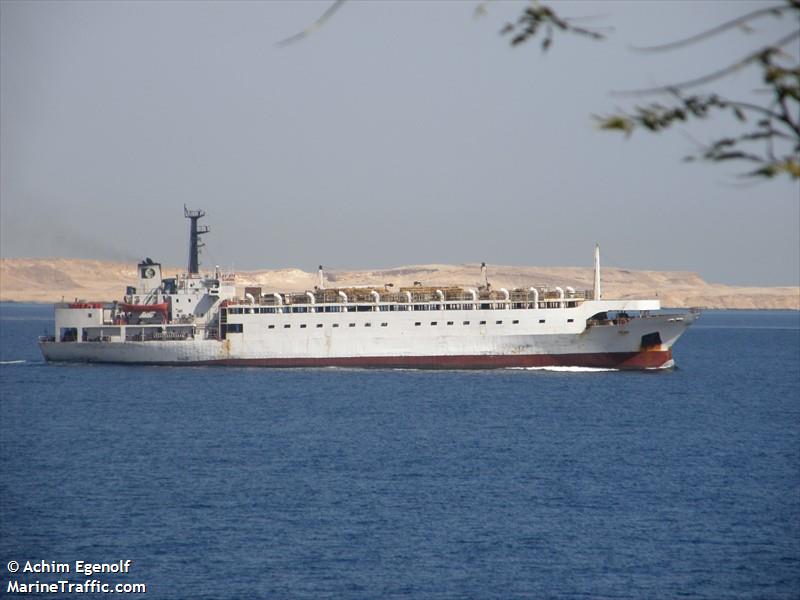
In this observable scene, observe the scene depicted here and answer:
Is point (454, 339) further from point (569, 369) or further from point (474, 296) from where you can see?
point (569, 369)

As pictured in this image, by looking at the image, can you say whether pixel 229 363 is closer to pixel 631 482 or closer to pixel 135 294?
pixel 135 294

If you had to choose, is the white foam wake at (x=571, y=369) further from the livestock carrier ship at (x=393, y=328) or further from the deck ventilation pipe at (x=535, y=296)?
the deck ventilation pipe at (x=535, y=296)

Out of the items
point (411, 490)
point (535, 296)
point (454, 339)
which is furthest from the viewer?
point (454, 339)

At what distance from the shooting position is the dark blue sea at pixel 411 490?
26.1 metres

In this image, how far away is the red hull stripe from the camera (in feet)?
222

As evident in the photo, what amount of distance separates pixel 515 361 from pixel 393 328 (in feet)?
24.6

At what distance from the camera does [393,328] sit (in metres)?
68.9

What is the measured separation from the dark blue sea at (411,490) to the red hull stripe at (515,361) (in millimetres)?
5229

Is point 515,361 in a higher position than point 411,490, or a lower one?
higher

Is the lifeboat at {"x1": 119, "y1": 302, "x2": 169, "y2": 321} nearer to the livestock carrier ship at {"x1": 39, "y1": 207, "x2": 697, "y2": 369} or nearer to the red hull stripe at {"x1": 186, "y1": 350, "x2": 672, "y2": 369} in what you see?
the livestock carrier ship at {"x1": 39, "y1": 207, "x2": 697, "y2": 369}

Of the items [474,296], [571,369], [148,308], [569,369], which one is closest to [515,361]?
[569,369]

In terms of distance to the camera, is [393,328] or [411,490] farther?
[393,328]

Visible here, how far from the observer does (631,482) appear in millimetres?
35969

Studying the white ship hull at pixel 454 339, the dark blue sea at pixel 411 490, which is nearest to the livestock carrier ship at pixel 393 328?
the white ship hull at pixel 454 339
